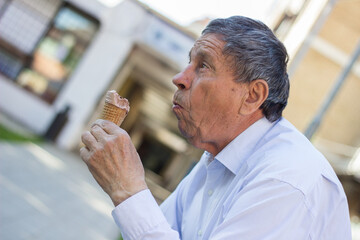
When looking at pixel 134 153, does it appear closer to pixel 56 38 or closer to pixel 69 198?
pixel 69 198

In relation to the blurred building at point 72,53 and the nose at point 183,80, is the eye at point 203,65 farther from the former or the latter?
the blurred building at point 72,53

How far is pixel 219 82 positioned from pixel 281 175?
486 mm

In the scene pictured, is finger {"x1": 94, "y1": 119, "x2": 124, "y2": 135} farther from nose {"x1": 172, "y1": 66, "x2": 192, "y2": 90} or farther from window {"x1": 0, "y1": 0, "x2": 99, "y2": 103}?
window {"x1": 0, "y1": 0, "x2": 99, "y2": 103}

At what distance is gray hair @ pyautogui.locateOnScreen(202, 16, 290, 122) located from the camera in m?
1.64

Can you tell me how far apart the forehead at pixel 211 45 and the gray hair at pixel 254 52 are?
0.06 ft

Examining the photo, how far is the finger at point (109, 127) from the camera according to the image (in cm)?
144

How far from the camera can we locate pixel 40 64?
1299cm

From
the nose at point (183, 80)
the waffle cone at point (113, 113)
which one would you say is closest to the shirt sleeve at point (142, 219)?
the waffle cone at point (113, 113)

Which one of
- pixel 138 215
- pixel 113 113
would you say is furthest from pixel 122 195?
pixel 113 113

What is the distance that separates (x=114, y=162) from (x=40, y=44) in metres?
12.6

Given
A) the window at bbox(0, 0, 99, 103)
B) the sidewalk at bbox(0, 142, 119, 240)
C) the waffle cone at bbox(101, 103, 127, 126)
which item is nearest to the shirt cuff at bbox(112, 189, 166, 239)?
the waffle cone at bbox(101, 103, 127, 126)

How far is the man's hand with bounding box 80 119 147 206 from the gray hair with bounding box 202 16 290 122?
1.80ft

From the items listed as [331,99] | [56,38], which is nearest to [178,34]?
[56,38]

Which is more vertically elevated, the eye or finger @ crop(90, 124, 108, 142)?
the eye
